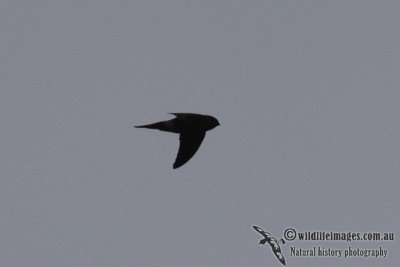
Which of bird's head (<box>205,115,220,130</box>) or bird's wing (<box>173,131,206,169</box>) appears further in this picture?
bird's wing (<box>173,131,206,169</box>)

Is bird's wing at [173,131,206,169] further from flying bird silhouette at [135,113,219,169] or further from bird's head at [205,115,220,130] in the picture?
bird's head at [205,115,220,130]

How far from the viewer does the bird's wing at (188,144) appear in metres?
29.1

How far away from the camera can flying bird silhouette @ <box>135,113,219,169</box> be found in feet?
93.8

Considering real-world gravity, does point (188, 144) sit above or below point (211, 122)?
below

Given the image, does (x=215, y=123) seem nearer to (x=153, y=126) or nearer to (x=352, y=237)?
(x=153, y=126)

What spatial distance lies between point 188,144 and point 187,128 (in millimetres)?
548

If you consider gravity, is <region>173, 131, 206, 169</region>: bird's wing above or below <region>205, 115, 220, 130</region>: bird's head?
below

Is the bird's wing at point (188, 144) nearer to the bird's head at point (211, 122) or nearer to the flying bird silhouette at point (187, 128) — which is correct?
the flying bird silhouette at point (187, 128)

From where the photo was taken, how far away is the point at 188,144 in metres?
29.2

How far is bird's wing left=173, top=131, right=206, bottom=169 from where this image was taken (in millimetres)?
29078

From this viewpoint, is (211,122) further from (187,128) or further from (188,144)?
(188,144)

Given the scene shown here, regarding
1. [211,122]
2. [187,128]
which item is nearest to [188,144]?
[187,128]

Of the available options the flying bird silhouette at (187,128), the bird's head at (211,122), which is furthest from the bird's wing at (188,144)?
the bird's head at (211,122)

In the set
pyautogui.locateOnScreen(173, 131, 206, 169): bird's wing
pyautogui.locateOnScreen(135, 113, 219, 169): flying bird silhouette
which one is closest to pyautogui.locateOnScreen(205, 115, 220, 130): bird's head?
pyautogui.locateOnScreen(135, 113, 219, 169): flying bird silhouette
